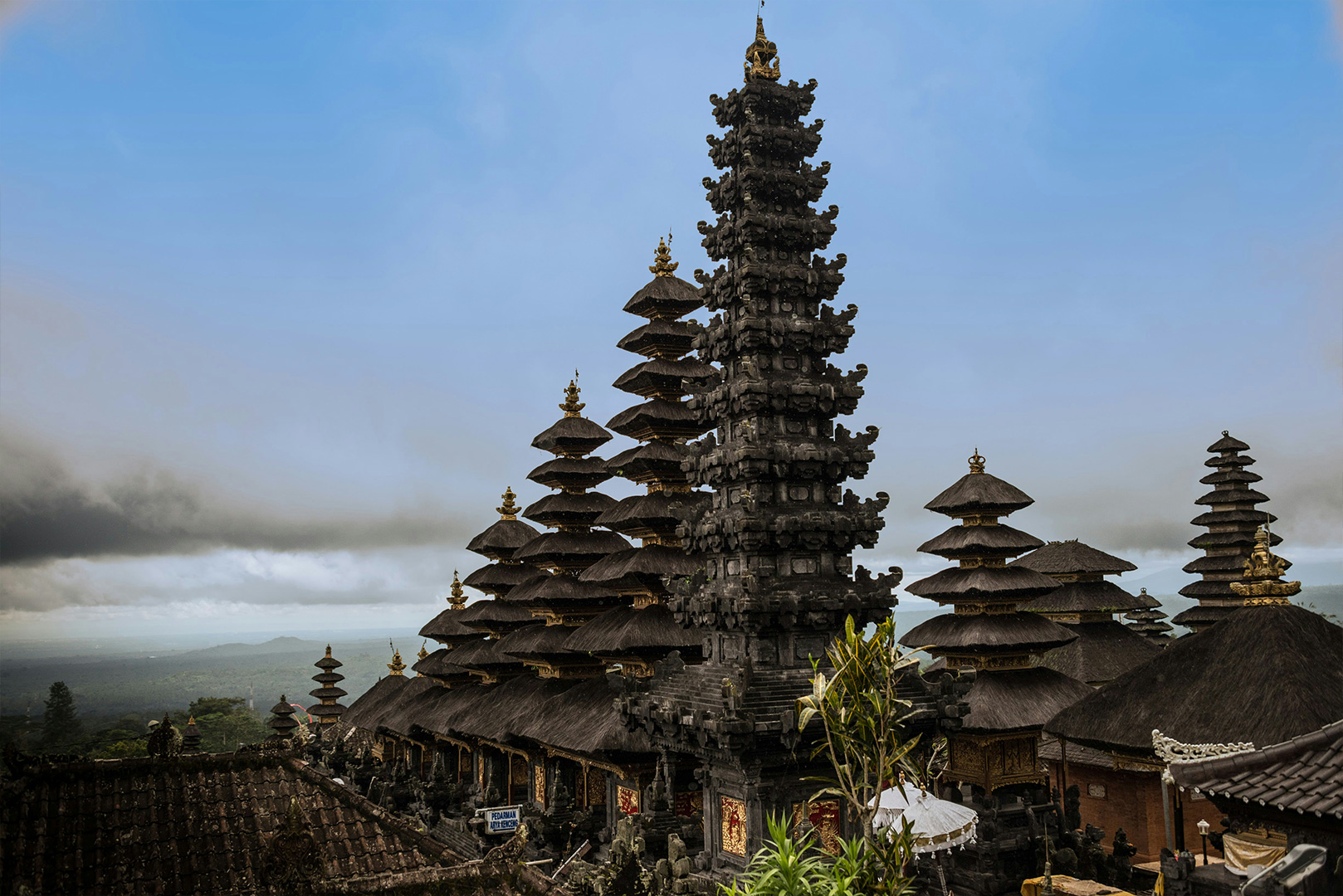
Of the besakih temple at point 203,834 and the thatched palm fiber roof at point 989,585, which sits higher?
the thatched palm fiber roof at point 989,585

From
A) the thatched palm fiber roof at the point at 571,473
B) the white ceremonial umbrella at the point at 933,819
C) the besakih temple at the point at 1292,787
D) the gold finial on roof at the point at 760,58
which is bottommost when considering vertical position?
the white ceremonial umbrella at the point at 933,819

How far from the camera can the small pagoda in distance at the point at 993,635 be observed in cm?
2472

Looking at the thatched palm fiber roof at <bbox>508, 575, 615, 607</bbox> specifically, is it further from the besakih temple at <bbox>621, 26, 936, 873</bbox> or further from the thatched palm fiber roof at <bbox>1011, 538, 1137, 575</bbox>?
the thatched palm fiber roof at <bbox>1011, 538, 1137, 575</bbox>

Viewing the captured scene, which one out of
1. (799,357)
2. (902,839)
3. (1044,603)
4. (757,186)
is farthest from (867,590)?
(1044,603)

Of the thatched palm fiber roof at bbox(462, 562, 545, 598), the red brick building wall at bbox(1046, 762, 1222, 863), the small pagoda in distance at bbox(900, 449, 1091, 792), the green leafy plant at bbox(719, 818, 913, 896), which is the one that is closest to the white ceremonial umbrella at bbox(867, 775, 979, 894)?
the small pagoda in distance at bbox(900, 449, 1091, 792)

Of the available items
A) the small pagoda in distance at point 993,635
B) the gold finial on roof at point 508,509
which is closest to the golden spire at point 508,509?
the gold finial on roof at point 508,509

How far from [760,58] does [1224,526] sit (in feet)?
88.5

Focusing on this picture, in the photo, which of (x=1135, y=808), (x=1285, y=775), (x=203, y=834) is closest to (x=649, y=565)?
(x=203, y=834)

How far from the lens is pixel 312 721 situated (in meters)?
51.9

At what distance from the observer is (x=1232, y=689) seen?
18.8 metres

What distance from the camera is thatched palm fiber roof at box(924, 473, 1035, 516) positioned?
2677 centimetres

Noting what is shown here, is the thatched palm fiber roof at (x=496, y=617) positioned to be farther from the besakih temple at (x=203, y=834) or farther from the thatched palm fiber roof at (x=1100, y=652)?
the besakih temple at (x=203, y=834)

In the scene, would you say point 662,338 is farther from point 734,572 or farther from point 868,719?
point 868,719

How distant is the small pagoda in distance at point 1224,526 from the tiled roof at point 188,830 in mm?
32245
